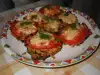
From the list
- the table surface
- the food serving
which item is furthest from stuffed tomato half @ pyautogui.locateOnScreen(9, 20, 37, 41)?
the table surface

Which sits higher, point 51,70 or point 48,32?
point 48,32

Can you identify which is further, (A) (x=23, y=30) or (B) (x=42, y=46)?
(A) (x=23, y=30)

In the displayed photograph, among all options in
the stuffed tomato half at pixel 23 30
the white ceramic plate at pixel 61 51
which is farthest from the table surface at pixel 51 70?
the stuffed tomato half at pixel 23 30

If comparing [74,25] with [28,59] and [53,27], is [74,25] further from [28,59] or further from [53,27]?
[28,59]

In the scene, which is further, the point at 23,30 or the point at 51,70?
Result: the point at 23,30

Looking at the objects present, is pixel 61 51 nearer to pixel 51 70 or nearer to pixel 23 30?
pixel 51 70

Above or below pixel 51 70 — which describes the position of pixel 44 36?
above

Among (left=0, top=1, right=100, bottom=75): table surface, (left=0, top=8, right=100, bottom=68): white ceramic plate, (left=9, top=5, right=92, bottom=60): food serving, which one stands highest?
(left=9, top=5, right=92, bottom=60): food serving

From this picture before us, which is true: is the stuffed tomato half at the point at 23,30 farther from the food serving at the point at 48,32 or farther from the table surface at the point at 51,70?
the table surface at the point at 51,70

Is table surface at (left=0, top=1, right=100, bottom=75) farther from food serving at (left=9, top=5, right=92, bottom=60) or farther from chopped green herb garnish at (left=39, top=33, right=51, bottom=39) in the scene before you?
chopped green herb garnish at (left=39, top=33, right=51, bottom=39)

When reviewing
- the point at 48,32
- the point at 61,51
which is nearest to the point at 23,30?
the point at 48,32

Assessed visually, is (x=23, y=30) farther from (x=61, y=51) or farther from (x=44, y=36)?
(x=61, y=51)

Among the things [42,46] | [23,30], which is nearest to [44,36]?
[42,46]
